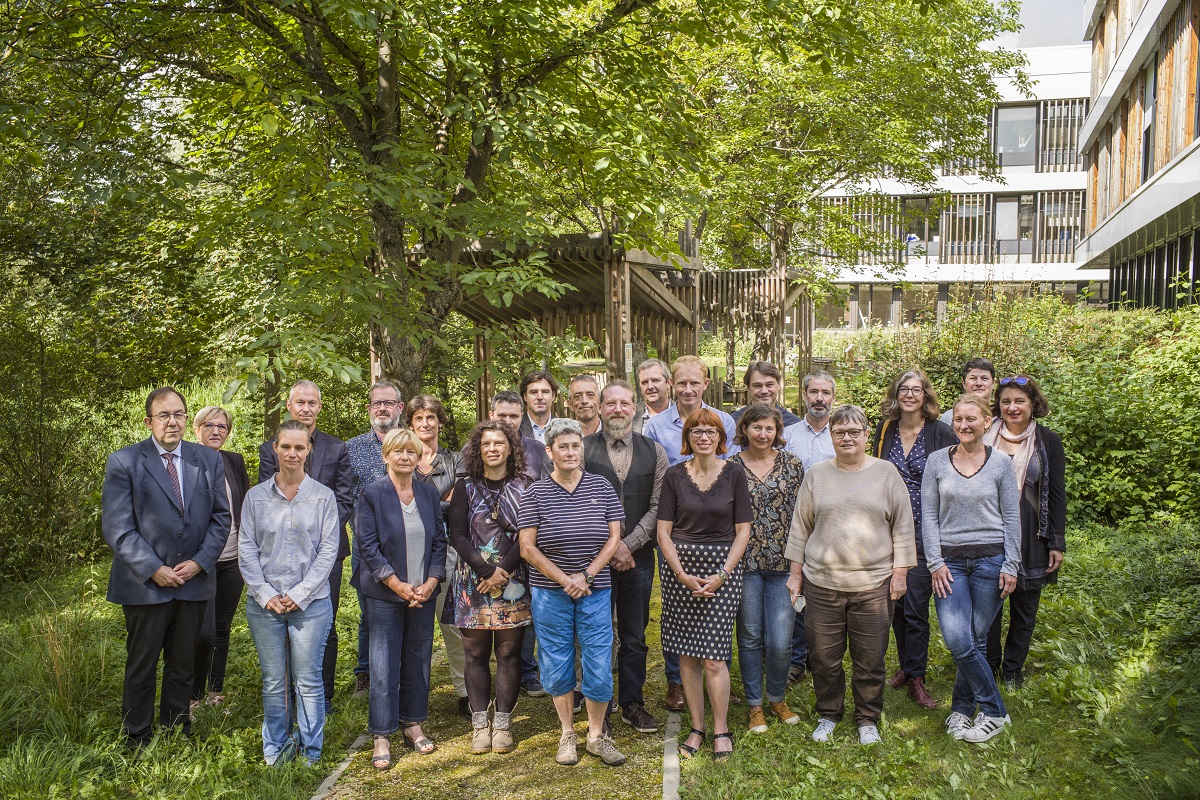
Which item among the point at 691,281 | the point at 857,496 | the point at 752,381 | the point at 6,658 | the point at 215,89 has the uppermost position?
the point at 215,89

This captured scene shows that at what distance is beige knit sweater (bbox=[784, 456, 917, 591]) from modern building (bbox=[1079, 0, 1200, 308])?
8298 millimetres

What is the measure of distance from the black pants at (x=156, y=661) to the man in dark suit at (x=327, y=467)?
79 centimetres

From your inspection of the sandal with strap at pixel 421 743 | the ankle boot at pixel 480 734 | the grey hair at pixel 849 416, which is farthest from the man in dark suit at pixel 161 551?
the grey hair at pixel 849 416

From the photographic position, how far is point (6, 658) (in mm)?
6434

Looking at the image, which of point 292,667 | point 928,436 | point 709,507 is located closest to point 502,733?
point 292,667

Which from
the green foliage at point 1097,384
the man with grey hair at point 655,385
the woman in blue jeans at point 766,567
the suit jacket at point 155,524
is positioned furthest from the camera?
the green foliage at point 1097,384

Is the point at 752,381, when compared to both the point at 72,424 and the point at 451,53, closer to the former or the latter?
the point at 451,53

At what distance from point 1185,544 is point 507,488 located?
597 cm

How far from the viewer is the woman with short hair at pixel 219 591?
575 cm

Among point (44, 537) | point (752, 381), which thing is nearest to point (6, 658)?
point (44, 537)

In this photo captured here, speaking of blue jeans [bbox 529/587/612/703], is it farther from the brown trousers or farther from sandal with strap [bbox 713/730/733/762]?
the brown trousers

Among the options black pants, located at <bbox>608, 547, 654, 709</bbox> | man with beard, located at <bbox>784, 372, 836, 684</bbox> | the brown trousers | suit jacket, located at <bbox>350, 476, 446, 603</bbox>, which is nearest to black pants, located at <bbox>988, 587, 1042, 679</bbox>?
the brown trousers

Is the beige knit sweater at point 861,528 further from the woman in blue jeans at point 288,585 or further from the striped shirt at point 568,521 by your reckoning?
the woman in blue jeans at point 288,585

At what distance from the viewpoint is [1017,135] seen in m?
43.6
